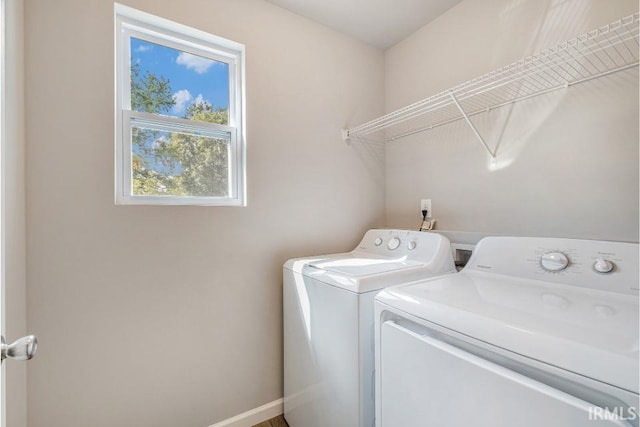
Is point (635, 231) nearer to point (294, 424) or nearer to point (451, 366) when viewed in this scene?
point (451, 366)

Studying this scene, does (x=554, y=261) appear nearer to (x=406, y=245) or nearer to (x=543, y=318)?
(x=543, y=318)

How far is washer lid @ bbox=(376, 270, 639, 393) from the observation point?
55 centimetres

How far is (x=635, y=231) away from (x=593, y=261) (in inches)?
13.8

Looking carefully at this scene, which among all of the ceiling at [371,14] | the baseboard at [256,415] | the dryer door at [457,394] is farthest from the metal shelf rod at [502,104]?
the baseboard at [256,415]

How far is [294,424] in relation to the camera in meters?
1.53

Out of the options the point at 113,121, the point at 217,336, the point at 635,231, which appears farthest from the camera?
the point at 217,336

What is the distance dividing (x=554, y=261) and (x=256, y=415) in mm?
1642

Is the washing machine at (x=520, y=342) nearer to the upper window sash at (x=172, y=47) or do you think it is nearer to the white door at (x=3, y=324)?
the white door at (x=3, y=324)

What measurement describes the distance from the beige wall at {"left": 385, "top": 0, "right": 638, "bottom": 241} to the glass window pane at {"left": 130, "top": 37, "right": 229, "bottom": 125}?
1.26 meters

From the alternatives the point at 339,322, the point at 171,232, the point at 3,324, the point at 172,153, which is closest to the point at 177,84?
the point at 172,153

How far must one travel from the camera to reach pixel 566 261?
1.02 meters

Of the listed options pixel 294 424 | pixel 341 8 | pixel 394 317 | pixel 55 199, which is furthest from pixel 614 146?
pixel 55 199

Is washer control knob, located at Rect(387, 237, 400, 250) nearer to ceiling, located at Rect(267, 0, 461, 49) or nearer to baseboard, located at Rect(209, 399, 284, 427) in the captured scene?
baseboard, located at Rect(209, 399, 284, 427)

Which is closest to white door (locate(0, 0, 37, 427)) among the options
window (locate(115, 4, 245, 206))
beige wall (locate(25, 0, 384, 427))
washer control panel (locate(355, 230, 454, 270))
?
beige wall (locate(25, 0, 384, 427))
